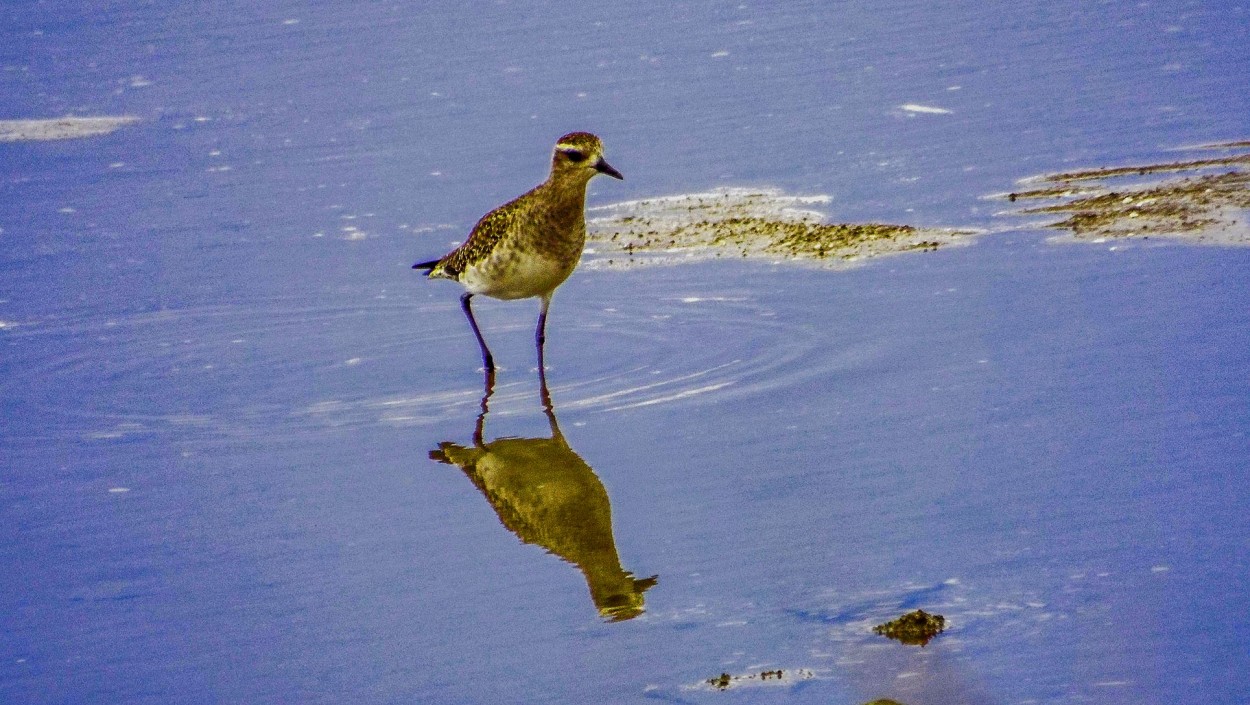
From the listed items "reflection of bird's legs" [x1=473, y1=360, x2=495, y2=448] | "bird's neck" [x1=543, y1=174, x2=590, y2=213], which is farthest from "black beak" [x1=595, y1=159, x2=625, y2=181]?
"reflection of bird's legs" [x1=473, y1=360, x2=495, y2=448]

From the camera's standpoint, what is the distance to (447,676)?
222 inches

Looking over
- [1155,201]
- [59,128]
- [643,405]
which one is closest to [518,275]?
[643,405]

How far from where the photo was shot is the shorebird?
930cm

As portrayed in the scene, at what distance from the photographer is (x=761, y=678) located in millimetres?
5297

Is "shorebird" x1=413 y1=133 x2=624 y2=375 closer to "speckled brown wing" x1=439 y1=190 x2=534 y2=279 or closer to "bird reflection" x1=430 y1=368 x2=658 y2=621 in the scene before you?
"speckled brown wing" x1=439 y1=190 x2=534 y2=279

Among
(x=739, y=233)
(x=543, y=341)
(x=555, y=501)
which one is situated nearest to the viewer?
(x=555, y=501)

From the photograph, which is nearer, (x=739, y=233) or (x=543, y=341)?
(x=543, y=341)

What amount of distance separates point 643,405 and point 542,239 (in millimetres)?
1435

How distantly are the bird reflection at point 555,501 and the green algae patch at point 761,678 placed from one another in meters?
0.66

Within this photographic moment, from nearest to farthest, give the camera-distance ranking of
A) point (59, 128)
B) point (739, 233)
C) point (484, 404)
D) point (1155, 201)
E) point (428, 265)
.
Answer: point (484, 404)
point (428, 265)
point (1155, 201)
point (739, 233)
point (59, 128)

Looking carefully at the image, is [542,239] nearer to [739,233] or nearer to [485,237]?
[485,237]

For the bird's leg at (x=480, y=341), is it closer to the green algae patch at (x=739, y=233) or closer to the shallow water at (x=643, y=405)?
the shallow water at (x=643, y=405)

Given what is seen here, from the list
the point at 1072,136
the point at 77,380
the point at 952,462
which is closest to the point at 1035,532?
the point at 952,462

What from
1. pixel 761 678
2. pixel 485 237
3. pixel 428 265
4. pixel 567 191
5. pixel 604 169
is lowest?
pixel 761 678
